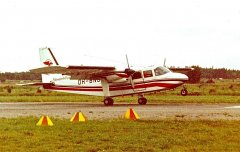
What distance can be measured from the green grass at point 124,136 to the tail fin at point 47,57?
20.5 meters

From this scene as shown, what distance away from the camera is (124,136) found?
1253cm

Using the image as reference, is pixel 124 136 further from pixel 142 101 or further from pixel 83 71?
pixel 142 101

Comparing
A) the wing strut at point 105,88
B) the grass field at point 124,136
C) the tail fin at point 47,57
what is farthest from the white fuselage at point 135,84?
the grass field at point 124,136

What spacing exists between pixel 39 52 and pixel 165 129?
80.1 feet

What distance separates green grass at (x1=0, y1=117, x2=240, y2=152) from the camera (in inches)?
423

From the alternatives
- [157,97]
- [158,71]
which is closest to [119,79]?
[158,71]

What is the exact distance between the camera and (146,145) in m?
11.1

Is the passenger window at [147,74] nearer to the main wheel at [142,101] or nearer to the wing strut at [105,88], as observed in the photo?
the main wheel at [142,101]

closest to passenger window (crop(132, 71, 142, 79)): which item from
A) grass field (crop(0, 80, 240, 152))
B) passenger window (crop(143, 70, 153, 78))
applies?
passenger window (crop(143, 70, 153, 78))

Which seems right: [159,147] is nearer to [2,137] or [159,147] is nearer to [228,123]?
[2,137]

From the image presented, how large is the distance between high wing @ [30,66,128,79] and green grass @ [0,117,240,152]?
1395 cm

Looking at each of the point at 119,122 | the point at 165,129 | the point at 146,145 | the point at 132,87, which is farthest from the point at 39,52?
A: the point at 146,145

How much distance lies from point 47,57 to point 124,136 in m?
25.0

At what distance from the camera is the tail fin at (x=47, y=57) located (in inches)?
1431
